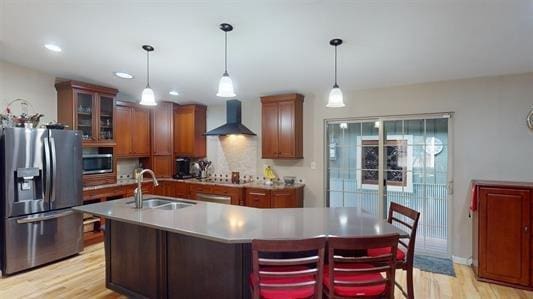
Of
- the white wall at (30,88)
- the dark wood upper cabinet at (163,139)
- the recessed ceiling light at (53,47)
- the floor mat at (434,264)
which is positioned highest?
the recessed ceiling light at (53,47)

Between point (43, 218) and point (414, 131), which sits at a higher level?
point (414, 131)

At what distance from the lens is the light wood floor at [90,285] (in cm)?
300

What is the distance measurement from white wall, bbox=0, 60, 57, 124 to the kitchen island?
2.31 metres

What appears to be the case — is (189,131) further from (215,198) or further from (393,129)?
(393,129)

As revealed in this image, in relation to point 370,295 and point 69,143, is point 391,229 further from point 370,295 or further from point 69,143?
point 69,143

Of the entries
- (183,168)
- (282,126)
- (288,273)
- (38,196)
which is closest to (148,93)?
(38,196)

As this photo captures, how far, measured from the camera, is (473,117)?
3.73 meters

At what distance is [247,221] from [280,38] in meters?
1.83

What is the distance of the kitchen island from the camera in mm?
2178

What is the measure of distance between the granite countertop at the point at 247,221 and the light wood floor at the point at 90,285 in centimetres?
95

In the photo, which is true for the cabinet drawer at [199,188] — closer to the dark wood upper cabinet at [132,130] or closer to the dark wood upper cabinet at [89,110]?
the dark wood upper cabinet at [132,130]

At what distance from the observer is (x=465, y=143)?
12.4 ft

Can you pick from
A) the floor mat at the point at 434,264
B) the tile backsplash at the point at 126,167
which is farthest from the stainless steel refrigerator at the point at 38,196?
the floor mat at the point at 434,264

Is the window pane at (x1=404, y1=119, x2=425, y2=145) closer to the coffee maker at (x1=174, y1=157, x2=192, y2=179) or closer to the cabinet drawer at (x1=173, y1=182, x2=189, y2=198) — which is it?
the cabinet drawer at (x1=173, y1=182, x2=189, y2=198)
